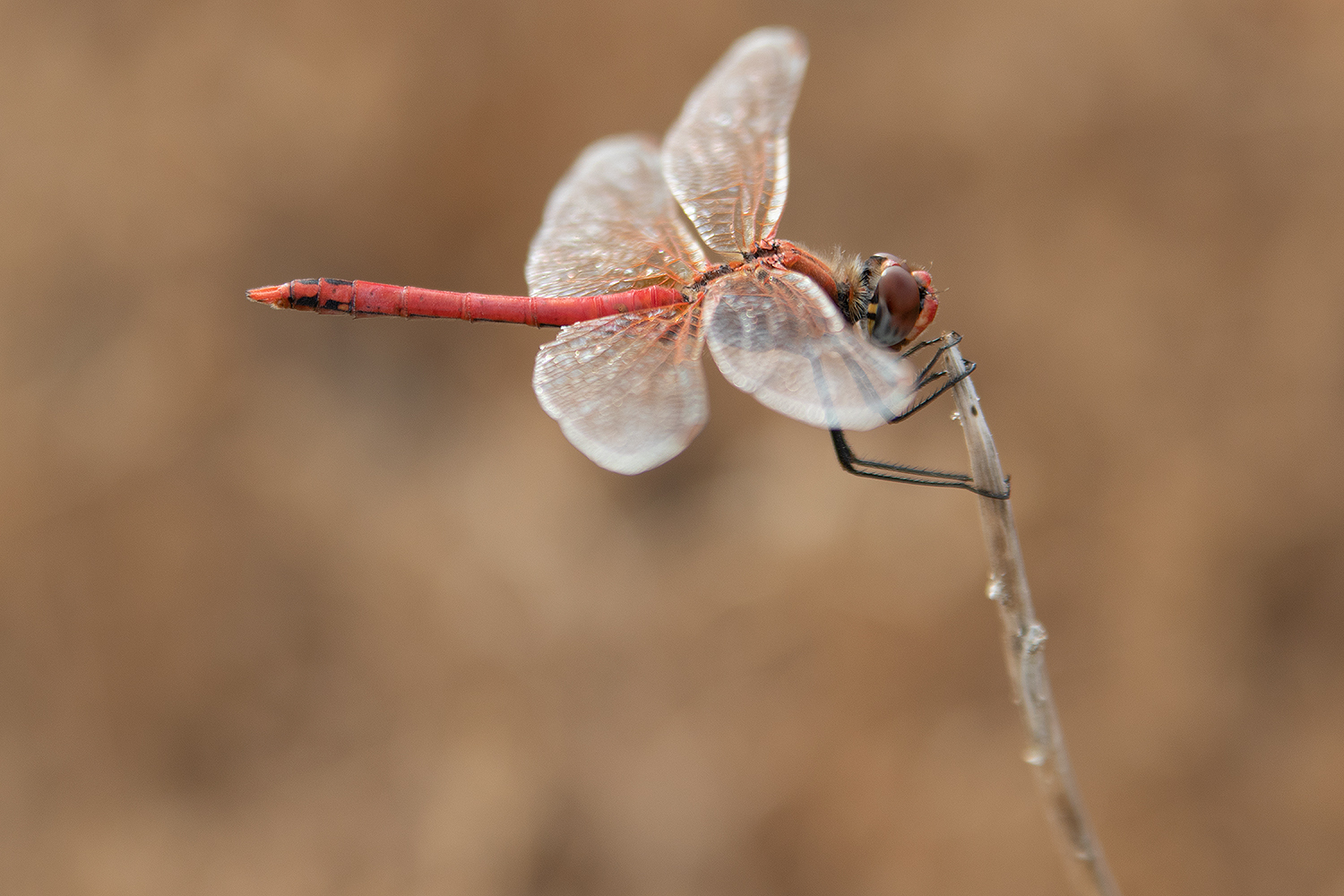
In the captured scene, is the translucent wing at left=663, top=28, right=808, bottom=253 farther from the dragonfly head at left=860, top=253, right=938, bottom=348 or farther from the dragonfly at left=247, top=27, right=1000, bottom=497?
the dragonfly head at left=860, top=253, right=938, bottom=348

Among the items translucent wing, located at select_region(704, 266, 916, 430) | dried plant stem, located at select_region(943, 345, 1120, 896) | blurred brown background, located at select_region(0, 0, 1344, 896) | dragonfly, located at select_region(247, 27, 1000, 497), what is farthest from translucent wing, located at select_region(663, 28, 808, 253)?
blurred brown background, located at select_region(0, 0, 1344, 896)

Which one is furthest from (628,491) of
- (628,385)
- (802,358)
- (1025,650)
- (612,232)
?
(1025,650)

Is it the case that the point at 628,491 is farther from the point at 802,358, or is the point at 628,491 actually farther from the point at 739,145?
the point at 802,358

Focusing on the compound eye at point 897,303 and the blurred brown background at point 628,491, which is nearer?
the compound eye at point 897,303

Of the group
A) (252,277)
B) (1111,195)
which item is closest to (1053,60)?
(1111,195)

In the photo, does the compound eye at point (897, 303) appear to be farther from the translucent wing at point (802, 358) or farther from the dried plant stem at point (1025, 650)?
the dried plant stem at point (1025, 650)

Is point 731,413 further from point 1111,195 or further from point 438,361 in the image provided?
point 1111,195

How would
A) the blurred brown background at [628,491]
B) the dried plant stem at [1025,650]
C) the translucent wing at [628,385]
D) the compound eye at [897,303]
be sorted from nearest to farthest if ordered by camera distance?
the dried plant stem at [1025,650]
the translucent wing at [628,385]
the compound eye at [897,303]
the blurred brown background at [628,491]

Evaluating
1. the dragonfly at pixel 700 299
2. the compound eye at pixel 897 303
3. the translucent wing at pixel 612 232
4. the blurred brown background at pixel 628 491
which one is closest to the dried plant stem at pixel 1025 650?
the dragonfly at pixel 700 299

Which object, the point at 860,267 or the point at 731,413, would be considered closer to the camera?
the point at 860,267
